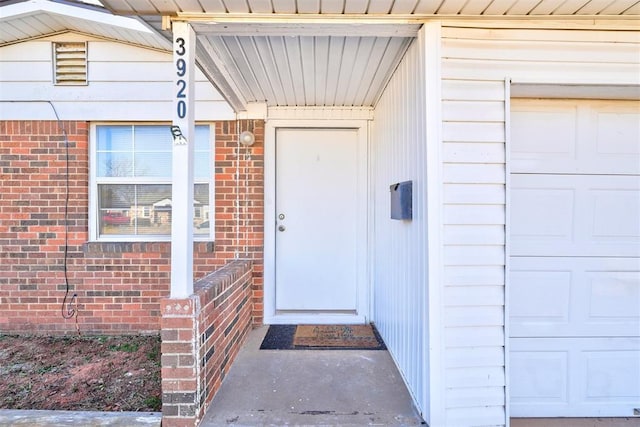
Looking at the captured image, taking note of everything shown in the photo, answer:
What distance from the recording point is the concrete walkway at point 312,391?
6.68 feet

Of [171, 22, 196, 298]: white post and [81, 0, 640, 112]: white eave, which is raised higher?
[81, 0, 640, 112]: white eave

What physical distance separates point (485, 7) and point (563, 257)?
5.37 feet

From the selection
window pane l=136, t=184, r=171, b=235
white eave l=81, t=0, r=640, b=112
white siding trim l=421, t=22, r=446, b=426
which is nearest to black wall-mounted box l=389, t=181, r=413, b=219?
white siding trim l=421, t=22, r=446, b=426

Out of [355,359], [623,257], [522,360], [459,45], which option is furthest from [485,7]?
[355,359]

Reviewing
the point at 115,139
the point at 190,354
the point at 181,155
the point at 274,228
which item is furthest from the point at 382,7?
the point at 115,139

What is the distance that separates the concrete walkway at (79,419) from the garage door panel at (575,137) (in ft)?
9.02

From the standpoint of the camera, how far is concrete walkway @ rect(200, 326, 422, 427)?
2035mm

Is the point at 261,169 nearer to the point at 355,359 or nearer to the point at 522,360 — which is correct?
the point at 355,359

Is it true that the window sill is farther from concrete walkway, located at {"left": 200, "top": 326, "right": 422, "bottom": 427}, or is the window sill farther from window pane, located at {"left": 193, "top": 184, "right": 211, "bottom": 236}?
concrete walkway, located at {"left": 200, "top": 326, "right": 422, "bottom": 427}

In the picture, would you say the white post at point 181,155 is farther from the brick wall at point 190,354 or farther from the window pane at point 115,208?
the window pane at point 115,208

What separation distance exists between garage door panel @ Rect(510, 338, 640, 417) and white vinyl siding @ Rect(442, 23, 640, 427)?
15.3 inches

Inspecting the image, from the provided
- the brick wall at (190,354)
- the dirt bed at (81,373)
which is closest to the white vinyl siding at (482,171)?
the brick wall at (190,354)

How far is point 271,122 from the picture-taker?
355 centimetres

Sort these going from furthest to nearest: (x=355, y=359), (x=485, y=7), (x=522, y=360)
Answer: (x=355, y=359) < (x=522, y=360) < (x=485, y=7)
